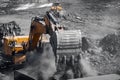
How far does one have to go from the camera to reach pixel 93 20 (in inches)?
1066

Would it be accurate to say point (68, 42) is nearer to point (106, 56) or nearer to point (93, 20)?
point (106, 56)

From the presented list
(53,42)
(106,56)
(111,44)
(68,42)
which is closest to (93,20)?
(111,44)

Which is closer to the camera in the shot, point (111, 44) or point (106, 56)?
point (106, 56)

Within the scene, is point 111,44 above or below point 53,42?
below

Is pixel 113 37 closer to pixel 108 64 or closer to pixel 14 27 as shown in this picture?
pixel 108 64

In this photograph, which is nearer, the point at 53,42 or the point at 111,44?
the point at 53,42

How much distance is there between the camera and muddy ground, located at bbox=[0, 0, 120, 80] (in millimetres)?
15734

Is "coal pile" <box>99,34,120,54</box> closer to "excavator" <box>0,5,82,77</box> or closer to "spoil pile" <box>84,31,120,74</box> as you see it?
"spoil pile" <box>84,31,120,74</box>

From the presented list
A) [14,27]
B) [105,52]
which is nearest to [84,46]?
[105,52]

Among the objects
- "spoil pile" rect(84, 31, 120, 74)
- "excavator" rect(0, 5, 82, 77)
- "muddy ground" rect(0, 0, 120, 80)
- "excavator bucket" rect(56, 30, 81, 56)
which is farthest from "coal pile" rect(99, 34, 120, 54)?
"excavator bucket" rect(56, 30, 81, 56)

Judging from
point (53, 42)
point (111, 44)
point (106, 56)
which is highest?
point (53, 42)

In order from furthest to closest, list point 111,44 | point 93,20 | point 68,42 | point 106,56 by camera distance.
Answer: point 93,20 < point 111,44 < point 106,56 < point 68,42

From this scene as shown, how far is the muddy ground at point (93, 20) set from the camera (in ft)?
51.6

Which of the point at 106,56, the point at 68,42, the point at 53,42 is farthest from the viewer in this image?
the point at 106,56
